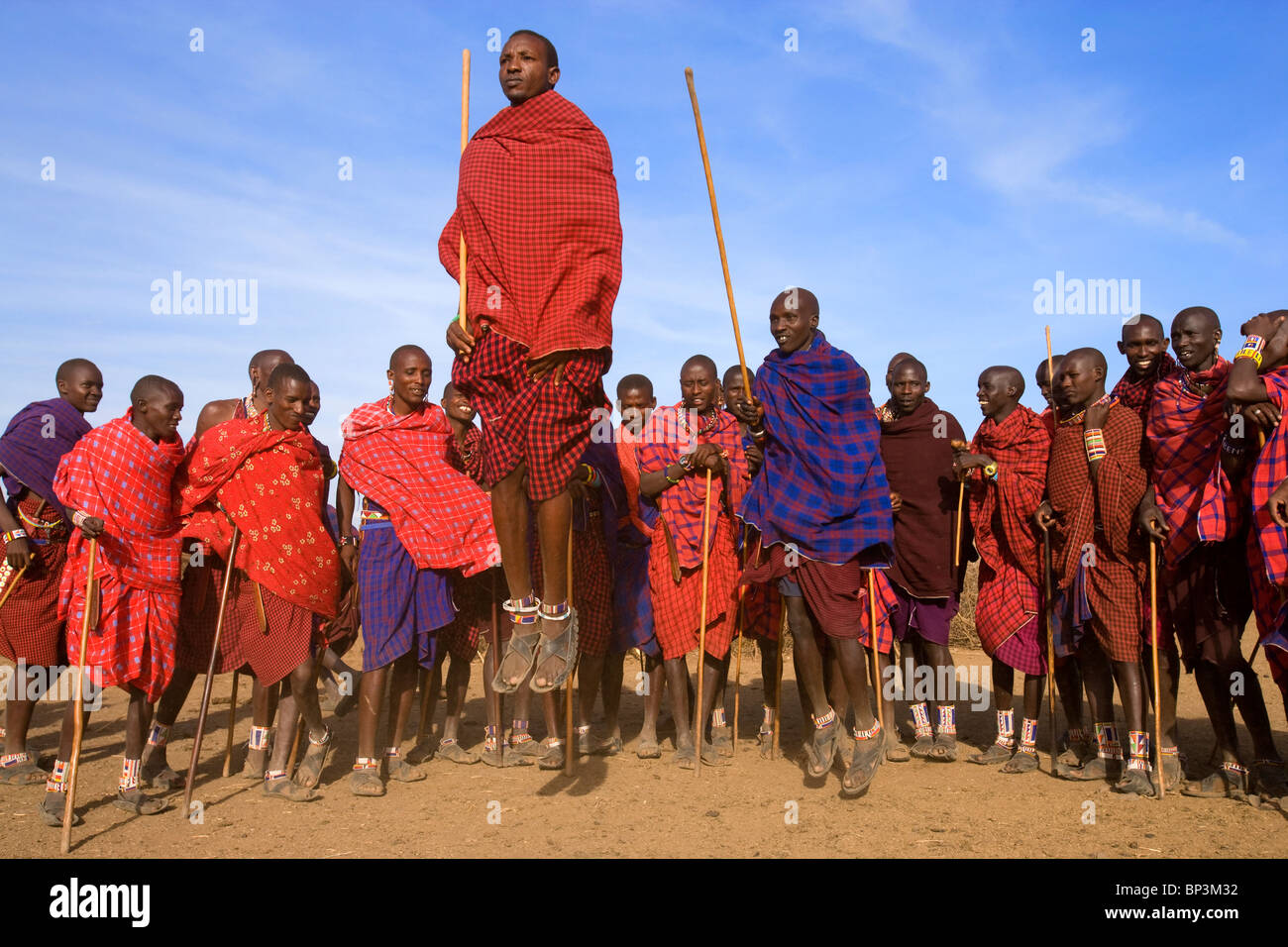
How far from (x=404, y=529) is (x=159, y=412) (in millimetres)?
1798

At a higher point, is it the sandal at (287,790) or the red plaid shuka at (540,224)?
the red plaid shuka at (540,224)

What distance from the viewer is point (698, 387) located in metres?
8.07

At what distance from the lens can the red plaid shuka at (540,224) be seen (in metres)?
5.21

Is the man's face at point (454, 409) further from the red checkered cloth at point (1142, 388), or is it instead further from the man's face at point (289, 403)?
the red checkered cloth at point (1142, 388)

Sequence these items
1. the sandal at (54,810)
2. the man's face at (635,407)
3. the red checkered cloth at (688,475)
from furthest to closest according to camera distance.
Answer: the man's face at (635,407) → the red checkered cloth at (688,475) → the sandal at (54,810)

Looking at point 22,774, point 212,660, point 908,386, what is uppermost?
point 908,386

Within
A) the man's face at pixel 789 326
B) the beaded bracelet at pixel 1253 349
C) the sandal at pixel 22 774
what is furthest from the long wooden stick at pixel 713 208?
the sandal at pixel 22 774

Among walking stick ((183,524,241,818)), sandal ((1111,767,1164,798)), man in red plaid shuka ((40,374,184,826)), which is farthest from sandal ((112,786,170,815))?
sandal ((1111,767,1164,798))

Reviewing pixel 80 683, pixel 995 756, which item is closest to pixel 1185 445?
pixel 995 756

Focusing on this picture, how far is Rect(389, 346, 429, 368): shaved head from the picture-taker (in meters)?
7.35

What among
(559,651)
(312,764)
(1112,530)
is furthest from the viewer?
(1112,530)

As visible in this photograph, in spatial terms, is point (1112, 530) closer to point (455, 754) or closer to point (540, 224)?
point (540, 224)

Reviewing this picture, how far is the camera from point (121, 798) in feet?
21.1

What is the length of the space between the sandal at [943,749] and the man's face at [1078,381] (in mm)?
2644
